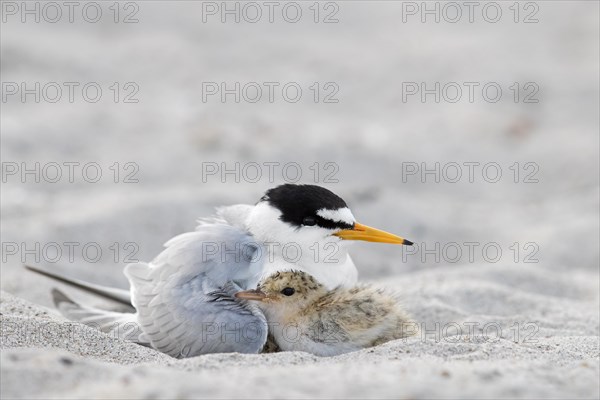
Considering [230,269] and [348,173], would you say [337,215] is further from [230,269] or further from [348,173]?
→ [348,173]

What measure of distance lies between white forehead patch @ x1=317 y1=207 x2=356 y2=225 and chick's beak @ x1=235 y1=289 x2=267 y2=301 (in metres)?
0.47

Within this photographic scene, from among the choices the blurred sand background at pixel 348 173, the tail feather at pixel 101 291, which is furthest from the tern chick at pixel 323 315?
the tail feather at pixel 101 291

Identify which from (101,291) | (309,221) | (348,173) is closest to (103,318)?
(101,291)

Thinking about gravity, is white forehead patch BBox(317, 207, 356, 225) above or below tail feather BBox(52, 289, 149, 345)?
above

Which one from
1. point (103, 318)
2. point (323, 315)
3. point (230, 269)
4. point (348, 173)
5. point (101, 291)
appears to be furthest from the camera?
point (348, 173)

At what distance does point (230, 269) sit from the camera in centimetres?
376

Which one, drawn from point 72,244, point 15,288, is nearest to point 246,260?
point 15,288

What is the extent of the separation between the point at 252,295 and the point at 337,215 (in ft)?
1.82

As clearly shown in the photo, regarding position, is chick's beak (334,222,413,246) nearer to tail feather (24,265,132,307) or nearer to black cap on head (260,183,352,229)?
black cap on head (260,183,352,229)

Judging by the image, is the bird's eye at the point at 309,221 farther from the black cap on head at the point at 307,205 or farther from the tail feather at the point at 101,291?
the tail feather at the point at 101,291

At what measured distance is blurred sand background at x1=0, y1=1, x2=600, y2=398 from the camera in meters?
2.76

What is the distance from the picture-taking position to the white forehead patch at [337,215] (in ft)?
12.8

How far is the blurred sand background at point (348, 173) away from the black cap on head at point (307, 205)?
30.6 inches

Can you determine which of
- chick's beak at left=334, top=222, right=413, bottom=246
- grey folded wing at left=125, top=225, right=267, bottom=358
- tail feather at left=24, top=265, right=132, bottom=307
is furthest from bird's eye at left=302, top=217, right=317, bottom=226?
tail feather at left=24, top=265, right=132, bottom=307
